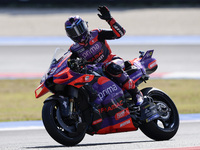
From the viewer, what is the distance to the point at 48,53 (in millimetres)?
18688

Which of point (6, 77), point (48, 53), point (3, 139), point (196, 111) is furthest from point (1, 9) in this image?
point (3, 139)

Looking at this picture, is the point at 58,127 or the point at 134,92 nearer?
the point at 58,127

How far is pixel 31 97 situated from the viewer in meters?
12.3

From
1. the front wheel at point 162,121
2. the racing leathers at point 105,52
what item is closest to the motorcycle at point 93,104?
the front wheel at point 162,121

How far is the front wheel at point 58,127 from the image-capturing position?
545 cm

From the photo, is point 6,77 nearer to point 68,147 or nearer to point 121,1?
point 68,147

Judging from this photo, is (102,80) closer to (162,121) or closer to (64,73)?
(64,73)

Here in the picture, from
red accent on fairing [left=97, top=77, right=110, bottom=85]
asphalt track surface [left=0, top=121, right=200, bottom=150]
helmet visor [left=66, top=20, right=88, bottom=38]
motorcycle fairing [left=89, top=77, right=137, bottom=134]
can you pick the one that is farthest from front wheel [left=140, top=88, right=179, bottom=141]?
helmet visor [left=66, top=20, right=88, bottom=38]

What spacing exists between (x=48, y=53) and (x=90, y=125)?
13.0 metres

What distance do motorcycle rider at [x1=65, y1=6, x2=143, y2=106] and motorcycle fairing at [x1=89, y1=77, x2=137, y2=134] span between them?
0.51 feet

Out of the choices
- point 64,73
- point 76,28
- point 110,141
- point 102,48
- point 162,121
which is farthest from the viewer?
point 162,121

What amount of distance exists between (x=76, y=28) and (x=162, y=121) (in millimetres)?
1861

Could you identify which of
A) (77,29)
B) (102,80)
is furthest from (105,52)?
(77,29)

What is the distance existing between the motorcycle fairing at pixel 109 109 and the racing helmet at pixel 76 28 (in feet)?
1.98
